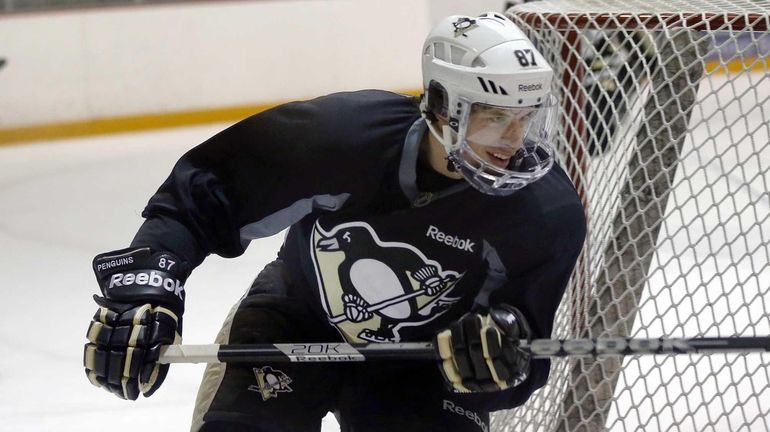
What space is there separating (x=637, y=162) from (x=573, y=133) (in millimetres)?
247

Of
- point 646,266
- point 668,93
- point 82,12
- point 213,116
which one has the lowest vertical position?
point 213,116

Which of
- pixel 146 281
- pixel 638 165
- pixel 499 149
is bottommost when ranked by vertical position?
pixel 638 165

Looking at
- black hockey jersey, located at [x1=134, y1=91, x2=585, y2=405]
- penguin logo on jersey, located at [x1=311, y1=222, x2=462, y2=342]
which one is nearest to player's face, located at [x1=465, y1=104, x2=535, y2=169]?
black hockey jersey, located at [x1=134, y1=91, x2=585, y2=405]

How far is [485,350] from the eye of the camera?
73.2 inches

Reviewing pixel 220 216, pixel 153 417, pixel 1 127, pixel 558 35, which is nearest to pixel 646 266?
pixel 558 35

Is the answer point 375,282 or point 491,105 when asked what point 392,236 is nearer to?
point 375,282

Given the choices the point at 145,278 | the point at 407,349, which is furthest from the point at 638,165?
the point at 145,278

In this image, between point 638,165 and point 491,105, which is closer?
point 491,105

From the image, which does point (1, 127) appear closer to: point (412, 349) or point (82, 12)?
point (82, 12)

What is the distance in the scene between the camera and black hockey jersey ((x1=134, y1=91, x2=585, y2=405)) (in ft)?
6.57

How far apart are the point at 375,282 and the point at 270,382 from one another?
0.85 feet

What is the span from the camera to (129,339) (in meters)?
1.94

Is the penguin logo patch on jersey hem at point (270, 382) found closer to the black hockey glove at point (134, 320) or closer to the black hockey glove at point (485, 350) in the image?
the black hockey glove at point (134, 320)

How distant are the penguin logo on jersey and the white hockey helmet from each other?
20 centimetres
